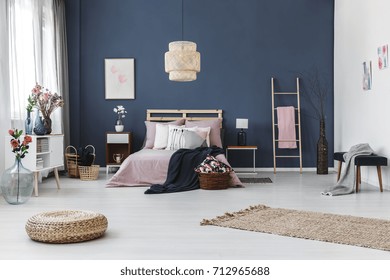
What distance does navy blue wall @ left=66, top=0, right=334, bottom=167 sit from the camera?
971 cm

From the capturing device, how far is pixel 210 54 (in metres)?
9.75

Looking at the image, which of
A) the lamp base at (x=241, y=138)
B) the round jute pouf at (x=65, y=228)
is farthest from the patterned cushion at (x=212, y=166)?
the round jute pouf at (x=65, y=228)

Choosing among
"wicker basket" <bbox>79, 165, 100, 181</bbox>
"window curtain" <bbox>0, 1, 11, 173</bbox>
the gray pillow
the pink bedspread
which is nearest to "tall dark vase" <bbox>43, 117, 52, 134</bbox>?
"window curtain" <bbox>0, 1, 11, 173</bbox>

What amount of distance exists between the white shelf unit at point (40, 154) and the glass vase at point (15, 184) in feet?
2.24

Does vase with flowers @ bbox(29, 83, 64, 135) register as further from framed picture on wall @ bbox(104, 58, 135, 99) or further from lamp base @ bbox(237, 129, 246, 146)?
lamp base @ bbox(237, 129, 246, 146)

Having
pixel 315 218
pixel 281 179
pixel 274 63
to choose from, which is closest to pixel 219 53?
pixel 274 63

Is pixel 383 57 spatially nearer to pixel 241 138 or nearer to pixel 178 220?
pixel 241 138

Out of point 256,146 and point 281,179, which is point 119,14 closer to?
point 256,146

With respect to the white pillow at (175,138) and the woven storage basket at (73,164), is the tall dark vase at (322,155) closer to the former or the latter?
the white pillow at (175,138)

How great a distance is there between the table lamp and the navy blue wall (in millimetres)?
253

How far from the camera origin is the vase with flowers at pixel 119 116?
30.9 ft

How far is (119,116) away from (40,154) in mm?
2824

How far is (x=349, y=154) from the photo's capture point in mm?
7266

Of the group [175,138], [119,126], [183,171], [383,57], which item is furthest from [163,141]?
[383,57]
